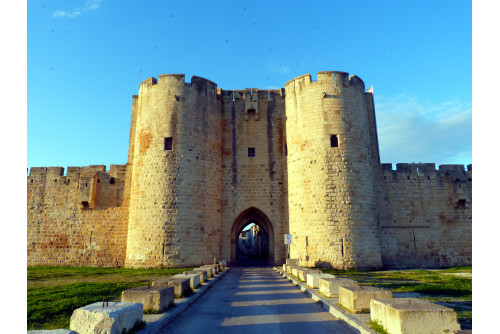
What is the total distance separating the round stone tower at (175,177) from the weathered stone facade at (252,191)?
57 mm

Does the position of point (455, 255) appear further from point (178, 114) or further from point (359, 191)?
point (178, 114)

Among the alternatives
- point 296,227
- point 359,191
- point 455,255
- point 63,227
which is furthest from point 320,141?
point 63,227

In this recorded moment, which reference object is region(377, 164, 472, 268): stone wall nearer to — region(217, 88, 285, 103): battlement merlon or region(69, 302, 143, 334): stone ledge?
region(217, 88, 285, 103): battlement merlon

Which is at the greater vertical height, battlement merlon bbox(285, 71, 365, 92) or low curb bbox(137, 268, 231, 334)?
Answer: battlement merlon bbox(285, 71, 365, 92)

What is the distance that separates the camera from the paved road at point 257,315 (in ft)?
14.8

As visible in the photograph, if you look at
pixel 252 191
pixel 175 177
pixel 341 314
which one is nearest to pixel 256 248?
pixel 252 191

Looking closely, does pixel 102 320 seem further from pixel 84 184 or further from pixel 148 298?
pixel 84 184

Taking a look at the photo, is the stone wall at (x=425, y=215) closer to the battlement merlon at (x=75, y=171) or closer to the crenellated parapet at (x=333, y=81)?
the crenellated parapet at (x=333, y=81)

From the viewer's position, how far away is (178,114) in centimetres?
1681

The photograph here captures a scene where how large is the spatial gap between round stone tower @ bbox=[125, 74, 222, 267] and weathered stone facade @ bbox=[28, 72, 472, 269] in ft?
0.19

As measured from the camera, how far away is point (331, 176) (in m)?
15.5

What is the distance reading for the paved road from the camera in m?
4.52

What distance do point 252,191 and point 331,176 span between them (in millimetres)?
4748

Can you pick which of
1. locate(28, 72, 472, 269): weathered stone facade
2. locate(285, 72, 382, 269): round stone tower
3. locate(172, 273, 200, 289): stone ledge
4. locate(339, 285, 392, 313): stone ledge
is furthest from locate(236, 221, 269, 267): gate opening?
locate(339, 285, 392, 313): stone ledge
